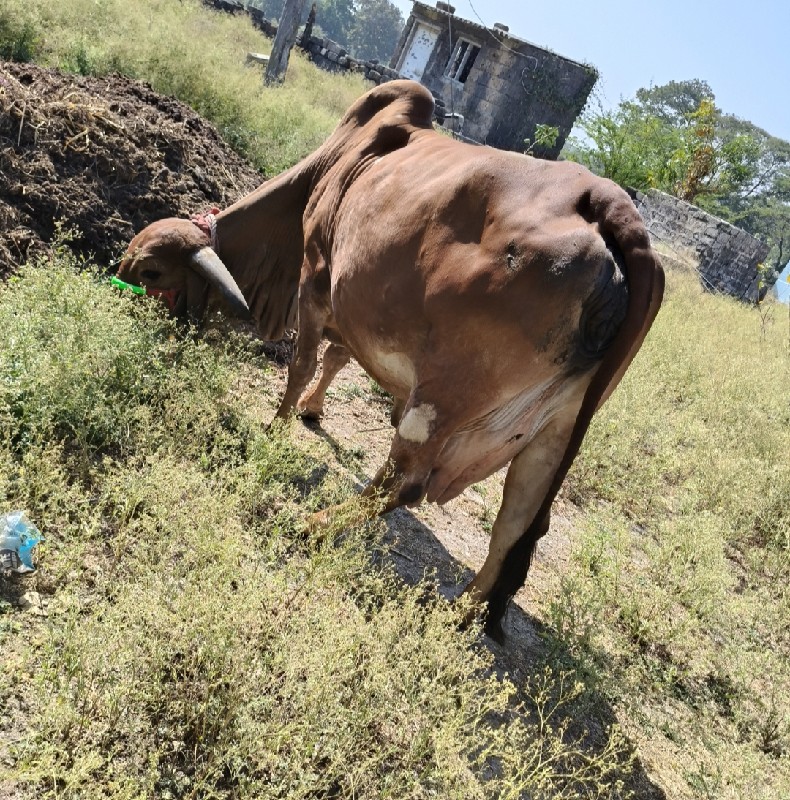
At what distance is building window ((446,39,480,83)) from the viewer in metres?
29.1

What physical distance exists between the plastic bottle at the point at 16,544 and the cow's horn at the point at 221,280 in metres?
2.43

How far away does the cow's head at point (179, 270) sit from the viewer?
5.03 meters

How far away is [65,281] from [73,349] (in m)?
0.60

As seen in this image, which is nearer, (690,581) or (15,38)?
(690,581)

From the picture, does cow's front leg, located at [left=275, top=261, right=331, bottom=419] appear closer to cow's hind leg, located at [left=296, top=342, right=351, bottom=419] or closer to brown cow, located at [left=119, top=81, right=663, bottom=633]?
brown cow, located at [left=119, top=81, right=663, bottom=633]

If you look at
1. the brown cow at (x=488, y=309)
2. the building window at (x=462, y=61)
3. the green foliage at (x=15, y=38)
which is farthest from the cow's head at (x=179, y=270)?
the building window at (x=462, y=61)

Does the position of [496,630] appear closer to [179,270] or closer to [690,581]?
[690,581]

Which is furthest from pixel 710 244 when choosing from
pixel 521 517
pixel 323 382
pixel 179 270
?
pixel 521 517

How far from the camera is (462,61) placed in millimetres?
29344

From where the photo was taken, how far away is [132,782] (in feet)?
6.95

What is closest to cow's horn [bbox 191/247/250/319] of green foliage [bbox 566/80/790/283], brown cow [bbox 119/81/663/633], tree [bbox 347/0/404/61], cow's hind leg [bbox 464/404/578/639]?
brown cow [bbox 119/81/663/633]

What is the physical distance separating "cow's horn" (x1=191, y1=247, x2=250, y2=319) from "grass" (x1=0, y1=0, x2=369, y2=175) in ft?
12.6

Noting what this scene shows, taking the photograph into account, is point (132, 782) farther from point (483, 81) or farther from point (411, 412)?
point (483, 81)

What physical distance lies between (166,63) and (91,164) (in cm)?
387
